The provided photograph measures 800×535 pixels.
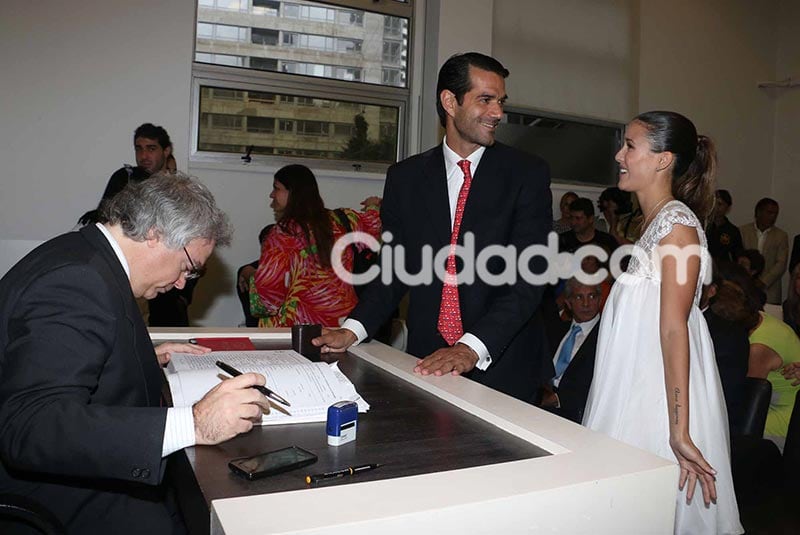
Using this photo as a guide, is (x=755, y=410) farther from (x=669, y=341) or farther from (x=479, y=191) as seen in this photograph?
(x=479, y=191)

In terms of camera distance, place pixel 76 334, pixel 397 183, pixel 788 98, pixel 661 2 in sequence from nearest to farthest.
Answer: pixel 76 334 → pixel 397 183 → pixel 661 2 → pixel 788 98

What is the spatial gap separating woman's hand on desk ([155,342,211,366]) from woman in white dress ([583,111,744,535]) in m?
1.07

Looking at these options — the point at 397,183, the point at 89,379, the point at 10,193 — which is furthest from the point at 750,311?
the point at 10,193

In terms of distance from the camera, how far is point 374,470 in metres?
1.12

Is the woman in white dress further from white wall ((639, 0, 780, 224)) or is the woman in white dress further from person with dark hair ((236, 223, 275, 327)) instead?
white wall ((639, 0, 780, 224))

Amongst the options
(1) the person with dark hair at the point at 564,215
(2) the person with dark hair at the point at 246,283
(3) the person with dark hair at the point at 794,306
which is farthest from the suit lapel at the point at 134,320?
(1) the person with dark hair at the point at 564,215

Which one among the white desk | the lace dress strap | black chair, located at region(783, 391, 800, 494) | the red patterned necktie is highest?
the lace dress strap

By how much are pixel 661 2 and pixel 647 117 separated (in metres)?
6.20

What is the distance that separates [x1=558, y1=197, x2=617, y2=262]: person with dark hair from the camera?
215 inches

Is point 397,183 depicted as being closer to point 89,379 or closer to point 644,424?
point 644,424

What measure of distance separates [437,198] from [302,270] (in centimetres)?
128

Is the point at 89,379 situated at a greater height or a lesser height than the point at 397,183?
lesser
